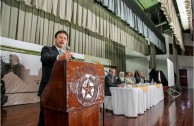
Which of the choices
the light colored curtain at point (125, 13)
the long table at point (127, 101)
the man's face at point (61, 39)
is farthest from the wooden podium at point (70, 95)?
the light colored curtain at point (125, 13)

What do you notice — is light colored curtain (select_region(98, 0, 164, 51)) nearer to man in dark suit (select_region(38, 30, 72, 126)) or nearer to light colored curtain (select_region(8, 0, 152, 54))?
light colored curtain (select_region(8, 0, 152, 54))

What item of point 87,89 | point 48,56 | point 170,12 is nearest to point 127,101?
point 87,89

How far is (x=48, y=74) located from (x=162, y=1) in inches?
150

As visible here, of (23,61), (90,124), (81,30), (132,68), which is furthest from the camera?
(132,68)

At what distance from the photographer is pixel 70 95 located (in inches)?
45.4

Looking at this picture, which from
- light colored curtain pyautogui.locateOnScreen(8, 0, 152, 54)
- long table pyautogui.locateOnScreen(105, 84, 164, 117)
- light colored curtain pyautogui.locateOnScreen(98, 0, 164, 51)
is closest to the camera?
long table pyautogui.locateOnScreen(105, 84, 164, 117)

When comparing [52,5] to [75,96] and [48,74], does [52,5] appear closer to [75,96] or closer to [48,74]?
[48,74]

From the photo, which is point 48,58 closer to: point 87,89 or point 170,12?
point 87,89

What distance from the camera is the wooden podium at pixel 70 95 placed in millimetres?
1138

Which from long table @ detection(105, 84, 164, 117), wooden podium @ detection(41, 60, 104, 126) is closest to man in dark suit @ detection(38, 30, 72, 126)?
wooden podium @ detection(41, 60, 104, 126)

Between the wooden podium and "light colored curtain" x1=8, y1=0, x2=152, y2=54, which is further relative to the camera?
"light colored curtain" x1=8, y1=0, x2=152, y2=54

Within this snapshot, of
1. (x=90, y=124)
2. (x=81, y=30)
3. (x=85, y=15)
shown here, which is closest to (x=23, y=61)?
(x=85, y=15)

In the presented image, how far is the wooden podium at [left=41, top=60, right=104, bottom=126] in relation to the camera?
1138 mm

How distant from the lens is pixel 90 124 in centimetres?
135
